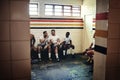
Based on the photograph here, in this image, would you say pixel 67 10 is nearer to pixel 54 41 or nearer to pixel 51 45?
pixel 54 41

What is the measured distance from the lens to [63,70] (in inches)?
243

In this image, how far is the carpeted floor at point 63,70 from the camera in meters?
5.38

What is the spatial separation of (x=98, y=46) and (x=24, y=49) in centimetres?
208

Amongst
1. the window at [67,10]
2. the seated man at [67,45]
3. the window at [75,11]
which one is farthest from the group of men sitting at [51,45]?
the window at [75,11]

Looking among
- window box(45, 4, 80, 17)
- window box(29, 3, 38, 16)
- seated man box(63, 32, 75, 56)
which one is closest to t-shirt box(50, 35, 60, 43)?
seated man box(63, 32, 75, 56)

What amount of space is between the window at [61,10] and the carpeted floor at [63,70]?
8.27ft

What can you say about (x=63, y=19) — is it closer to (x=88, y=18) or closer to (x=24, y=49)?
(x=88, y=18)

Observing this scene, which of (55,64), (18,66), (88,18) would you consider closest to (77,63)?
(55,64)

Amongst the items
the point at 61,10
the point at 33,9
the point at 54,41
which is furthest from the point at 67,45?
the point at 33,9

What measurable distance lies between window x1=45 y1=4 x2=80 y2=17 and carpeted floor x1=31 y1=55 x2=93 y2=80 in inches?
99.2

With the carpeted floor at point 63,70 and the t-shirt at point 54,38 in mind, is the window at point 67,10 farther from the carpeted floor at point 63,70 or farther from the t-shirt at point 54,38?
the carpeted floor at point 63,70

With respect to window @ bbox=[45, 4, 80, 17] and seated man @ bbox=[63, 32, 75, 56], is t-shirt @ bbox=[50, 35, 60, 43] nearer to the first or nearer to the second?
seated man @ bbox=[63, 32, 75, 56]

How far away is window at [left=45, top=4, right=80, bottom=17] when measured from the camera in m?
8.34

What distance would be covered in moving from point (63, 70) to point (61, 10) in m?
3.65
